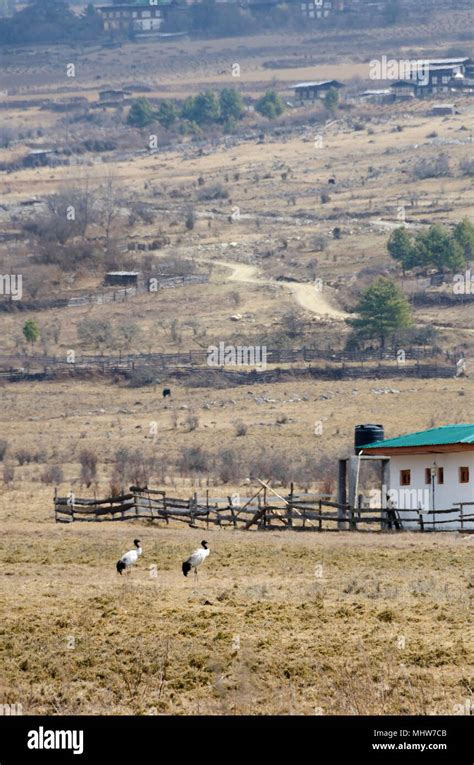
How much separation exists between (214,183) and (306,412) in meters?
55.0

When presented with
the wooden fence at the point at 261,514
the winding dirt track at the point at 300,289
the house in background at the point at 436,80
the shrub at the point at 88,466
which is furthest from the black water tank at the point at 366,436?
the house in background at the point at 436,80

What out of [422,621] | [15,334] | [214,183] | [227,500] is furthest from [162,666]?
[214,183]

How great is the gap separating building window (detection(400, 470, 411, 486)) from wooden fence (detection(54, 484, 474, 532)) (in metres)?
0.84

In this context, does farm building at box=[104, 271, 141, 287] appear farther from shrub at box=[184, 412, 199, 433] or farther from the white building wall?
the white building wall

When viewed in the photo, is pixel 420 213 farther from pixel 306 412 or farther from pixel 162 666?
pixel 162 666

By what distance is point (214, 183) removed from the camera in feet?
375

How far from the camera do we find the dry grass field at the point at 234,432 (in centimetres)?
2083

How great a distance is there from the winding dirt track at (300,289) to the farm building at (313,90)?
72.4 m

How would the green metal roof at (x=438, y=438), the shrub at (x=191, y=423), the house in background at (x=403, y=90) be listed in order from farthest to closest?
1. the house in background at (x=403, y=90)
2. the shrub at (x=191, y=423)
3. the green metal roof at (x=438, y=438)

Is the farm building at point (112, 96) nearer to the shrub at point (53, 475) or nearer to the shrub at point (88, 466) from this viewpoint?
the shrub at point (88, 466)

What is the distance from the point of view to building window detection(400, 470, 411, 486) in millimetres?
37531

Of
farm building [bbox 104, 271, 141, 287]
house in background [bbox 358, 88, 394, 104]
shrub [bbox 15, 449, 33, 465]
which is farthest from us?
house in background [bbox 358, 88, 394, 104]

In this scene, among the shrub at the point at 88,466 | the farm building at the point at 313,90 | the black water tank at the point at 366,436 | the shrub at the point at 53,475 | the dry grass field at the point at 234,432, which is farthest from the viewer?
the farm building at the point at 313,90

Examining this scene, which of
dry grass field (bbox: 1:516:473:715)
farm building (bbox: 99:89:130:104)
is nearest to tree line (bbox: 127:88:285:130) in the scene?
farm building (bbox: 99:89:130:104)
